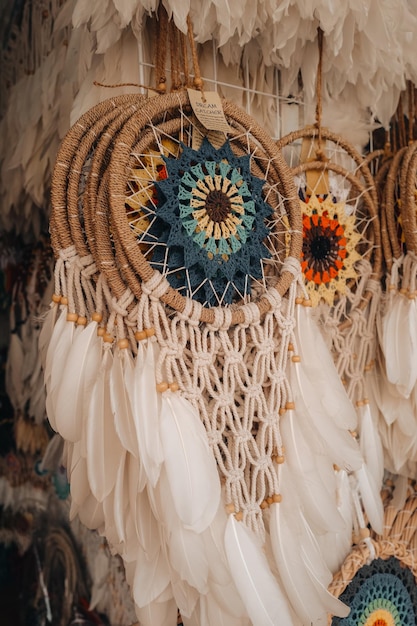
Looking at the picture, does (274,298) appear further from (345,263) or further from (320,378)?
(345,263)

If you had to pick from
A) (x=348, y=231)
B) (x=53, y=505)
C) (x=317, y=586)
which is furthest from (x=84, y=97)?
(x=53, y=505)

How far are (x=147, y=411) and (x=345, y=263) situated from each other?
462mm

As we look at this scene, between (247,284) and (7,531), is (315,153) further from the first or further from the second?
(7,531)

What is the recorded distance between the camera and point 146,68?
2.61ft

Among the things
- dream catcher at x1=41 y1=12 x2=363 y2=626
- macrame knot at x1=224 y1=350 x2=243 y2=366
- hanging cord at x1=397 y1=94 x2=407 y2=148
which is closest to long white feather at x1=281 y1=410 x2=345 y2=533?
dream catcher at x1=41 y1=12 x2=363 y2=626

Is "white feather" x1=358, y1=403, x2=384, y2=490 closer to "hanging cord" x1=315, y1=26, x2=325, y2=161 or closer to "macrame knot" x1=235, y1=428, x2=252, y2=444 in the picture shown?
"macrame knot" x1=235, y1=428, x2=252, y2=444

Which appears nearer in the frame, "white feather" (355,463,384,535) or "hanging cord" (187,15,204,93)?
"hanging cord" (187,15,204,93)

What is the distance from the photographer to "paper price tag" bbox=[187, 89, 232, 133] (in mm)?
704

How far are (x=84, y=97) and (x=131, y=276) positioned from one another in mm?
309

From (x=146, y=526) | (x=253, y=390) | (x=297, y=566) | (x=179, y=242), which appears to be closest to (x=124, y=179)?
(x=179, y=242)

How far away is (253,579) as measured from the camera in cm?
66

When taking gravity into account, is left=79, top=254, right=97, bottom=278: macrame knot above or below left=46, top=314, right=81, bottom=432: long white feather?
above

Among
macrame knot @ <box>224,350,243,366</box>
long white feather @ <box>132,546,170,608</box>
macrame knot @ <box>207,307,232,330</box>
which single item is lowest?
long white feather @ <box>132,546,170,608</box>

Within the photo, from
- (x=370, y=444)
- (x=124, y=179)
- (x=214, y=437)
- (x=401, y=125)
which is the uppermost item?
(x=401, y=125)
